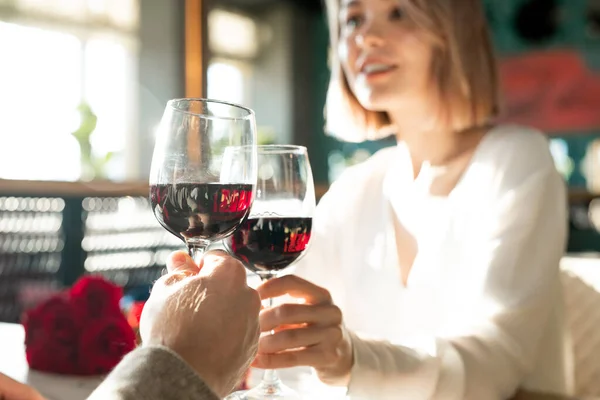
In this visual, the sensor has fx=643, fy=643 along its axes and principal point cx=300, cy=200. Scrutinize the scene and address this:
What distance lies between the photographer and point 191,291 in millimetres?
514

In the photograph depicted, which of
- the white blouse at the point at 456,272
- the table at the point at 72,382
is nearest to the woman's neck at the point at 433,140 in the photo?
the white blouse at the point at 456,272

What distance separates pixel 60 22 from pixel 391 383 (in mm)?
4347

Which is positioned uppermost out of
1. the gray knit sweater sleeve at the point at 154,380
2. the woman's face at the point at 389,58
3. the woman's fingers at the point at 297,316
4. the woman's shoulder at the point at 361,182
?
the woman's face at the point at 389,58

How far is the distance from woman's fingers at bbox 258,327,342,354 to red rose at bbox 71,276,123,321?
28 cm

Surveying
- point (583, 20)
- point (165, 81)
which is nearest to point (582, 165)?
point (583, 20)

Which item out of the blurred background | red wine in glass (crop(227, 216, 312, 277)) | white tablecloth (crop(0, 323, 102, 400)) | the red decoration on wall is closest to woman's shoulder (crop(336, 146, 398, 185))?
red wine in glass (crop(227, 216, 312, 277))

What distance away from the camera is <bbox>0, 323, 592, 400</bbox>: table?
81cm

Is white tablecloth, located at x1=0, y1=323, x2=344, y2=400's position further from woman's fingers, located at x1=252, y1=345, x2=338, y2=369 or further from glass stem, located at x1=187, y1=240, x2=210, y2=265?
glass stem, located at x1=187, y1=240, x2=210, y2=265

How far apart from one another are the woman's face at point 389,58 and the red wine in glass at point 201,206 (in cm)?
54

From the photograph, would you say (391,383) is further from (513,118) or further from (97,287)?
(513,118)

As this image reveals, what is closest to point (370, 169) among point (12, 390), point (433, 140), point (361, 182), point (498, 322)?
point (361, 182)

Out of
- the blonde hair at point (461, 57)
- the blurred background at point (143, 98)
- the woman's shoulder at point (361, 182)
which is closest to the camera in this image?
the blonde hair at point (461, 57)

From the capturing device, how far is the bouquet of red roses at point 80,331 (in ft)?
2.89

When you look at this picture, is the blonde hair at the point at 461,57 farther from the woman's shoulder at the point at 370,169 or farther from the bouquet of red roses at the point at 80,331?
the bouquet of red roses at the point at 80,331
